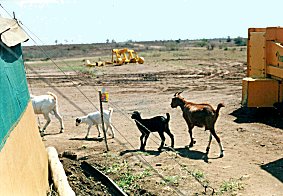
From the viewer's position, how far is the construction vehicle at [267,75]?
16.2 metres

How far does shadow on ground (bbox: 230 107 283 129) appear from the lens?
16062 millimetres

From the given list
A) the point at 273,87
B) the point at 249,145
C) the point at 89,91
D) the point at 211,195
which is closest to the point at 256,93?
the point at 273,87

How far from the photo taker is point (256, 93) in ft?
55.0

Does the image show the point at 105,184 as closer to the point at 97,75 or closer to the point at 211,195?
the point at 211,195

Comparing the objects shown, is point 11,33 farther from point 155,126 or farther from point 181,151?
point 181,151

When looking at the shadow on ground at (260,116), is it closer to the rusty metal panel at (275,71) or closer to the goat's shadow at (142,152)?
the rusty metal panel at (275,71)

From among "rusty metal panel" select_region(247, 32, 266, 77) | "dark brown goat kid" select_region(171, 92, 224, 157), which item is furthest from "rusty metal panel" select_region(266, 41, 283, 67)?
"dark brown goat kid" select_region(171, 92, 224, 157)

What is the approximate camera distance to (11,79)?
7766 millimetres

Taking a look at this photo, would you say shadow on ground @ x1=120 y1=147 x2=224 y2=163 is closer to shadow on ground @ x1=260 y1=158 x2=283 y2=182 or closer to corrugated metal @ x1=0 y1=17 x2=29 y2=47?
shadow on ground @ x1=260 y1=158 x2=283 y2=182

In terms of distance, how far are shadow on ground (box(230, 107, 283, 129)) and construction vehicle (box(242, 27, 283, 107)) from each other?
231 mm

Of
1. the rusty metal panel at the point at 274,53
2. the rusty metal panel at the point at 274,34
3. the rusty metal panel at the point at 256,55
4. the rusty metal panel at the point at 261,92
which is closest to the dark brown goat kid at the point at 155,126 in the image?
the rusty metal panel at the point at 261,92

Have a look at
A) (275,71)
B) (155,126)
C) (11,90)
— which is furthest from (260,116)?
(11,90)

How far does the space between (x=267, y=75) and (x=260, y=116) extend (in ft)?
Result: 4.45

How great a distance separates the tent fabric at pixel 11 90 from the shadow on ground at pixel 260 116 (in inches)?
355
